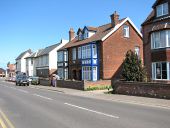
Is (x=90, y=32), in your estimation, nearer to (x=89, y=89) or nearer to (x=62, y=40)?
(x=89, y=89)

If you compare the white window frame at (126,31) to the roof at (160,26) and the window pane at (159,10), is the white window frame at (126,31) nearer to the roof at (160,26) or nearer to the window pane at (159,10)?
the window pane at (159,10)

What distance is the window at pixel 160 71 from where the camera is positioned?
28.8m

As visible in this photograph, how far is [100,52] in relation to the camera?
140ft

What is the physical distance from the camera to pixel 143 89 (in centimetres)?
2408

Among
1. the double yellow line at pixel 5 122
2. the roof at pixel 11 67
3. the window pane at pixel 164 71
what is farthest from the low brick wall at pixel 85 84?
the roof at pixel 11 67

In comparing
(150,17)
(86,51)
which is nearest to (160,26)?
(150,17)

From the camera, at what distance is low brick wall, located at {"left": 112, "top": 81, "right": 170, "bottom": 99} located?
21.6m

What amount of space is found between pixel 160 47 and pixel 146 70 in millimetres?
3409

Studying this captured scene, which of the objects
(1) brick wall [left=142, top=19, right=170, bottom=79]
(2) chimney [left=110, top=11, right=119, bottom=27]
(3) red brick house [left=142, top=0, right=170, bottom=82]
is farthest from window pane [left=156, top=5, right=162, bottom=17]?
(2) chimney [left=110, top=11, right=119, bottom=27]

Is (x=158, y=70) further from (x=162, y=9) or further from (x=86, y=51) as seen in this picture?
(x=86, y=51)

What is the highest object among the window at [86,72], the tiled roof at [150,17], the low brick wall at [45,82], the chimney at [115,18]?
the chimney at [115,18]

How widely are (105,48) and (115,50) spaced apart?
2.14 metres

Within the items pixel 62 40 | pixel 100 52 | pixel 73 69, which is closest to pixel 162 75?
pixel 100 52

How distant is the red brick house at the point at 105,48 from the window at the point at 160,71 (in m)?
12.1
